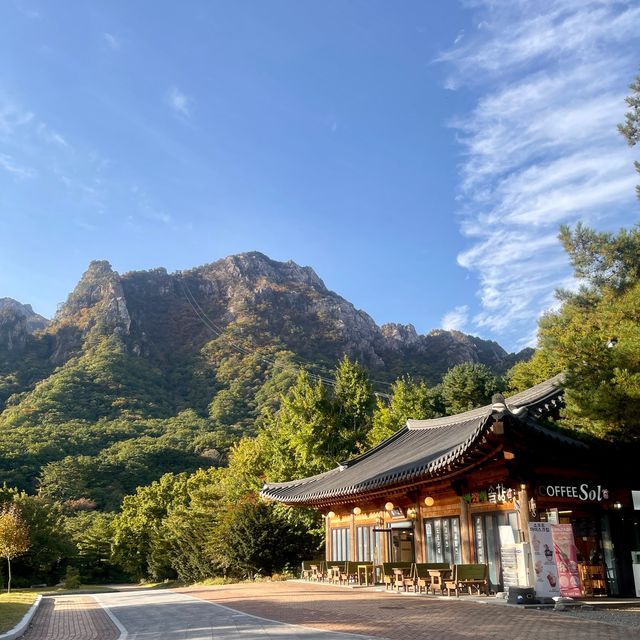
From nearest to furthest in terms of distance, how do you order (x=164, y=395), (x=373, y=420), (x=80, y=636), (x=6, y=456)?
(x=80, y=636), (x=373, y=420), (x=6, y=456), (x=164, y=395)

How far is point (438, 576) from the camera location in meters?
15.0

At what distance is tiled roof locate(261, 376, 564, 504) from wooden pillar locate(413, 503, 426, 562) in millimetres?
1620

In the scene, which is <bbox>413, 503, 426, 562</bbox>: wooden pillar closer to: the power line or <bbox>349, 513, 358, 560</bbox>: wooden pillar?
<bbox>349, 513, 358, 560</bbox>: wooden pillar

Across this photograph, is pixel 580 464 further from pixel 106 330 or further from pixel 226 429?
pixel 106 330

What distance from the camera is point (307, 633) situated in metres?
8.90

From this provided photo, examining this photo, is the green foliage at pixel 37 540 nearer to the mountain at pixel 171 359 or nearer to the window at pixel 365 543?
the mountain at pixel 171 359

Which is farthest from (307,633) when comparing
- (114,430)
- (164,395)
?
(164,395)

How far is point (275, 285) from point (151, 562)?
80.8m

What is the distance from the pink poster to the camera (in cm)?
1193

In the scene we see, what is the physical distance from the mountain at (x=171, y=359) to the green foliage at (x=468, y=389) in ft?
96.8

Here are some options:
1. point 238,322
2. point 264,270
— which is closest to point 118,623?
point 238,322

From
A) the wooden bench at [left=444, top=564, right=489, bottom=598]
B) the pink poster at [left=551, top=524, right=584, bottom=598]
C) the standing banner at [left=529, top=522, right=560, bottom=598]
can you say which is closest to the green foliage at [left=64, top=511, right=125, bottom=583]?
the wooden bench at [left=444, top=564, right=489, bottom=598]

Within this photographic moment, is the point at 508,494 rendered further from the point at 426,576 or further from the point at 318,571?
the point at 318,571

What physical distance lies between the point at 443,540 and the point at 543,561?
5.33 meters
